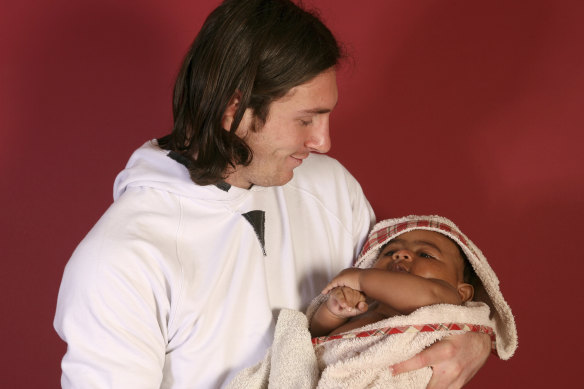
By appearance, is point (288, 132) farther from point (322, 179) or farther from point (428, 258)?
point (428, 258)

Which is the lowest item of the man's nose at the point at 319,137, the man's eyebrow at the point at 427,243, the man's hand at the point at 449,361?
the man's hand at the point at 449,361

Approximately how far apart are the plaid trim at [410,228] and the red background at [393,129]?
24.9 inches

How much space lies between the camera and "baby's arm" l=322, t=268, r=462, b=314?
1843 mm

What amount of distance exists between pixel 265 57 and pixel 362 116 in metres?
0.95

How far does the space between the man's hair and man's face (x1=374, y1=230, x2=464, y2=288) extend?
49 centimetres

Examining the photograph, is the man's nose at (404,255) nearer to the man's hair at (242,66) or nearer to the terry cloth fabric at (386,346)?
the terry cloth fabric at (386,346)

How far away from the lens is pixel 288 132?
6.40ft

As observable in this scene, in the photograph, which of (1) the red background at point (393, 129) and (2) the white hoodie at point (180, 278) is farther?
(1) the red background at point (393, 129)

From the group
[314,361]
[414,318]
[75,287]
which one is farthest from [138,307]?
[414,318]

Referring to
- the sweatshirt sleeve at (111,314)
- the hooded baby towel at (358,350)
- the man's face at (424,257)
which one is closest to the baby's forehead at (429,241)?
the man's face at (424,257)

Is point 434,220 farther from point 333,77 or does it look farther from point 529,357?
point 529,357

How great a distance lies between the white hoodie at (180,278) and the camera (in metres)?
1.73

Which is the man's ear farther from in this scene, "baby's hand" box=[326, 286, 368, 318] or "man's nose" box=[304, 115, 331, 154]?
"baby's hand" box=[326, 286, 368, 318]

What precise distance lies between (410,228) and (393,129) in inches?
28.7
